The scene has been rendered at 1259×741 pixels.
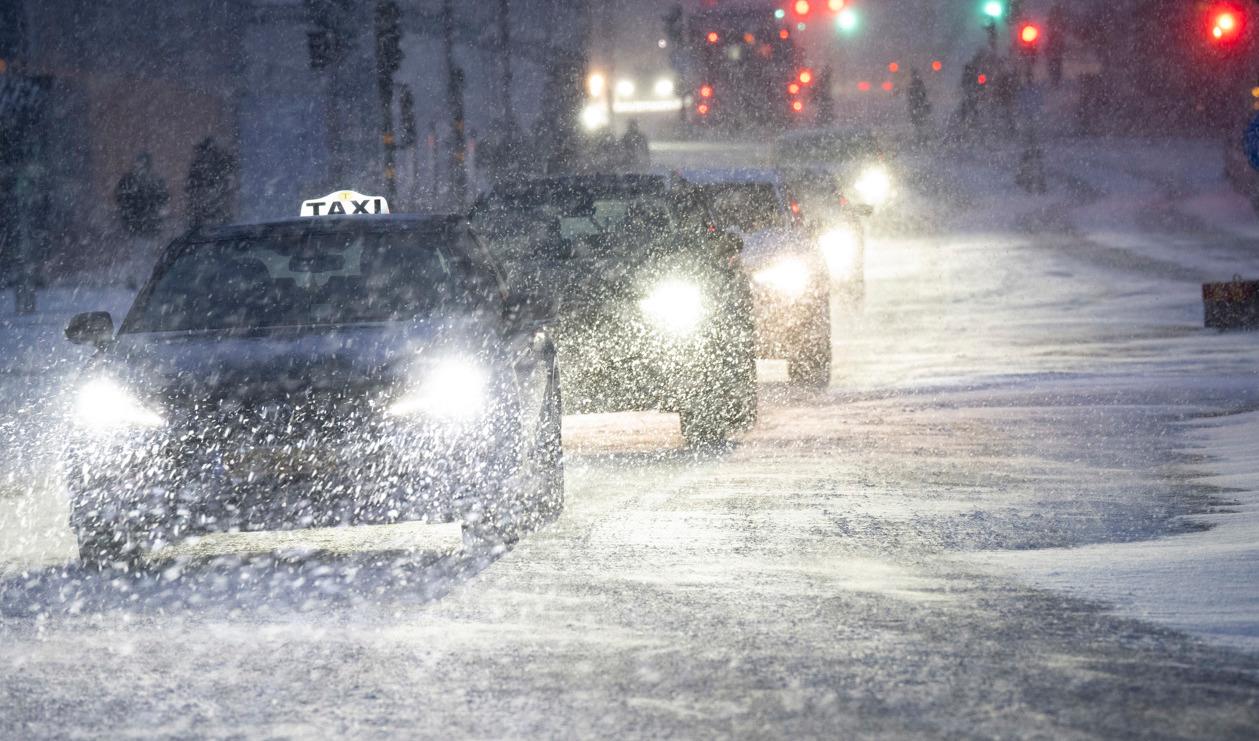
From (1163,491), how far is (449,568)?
3743 millimetres

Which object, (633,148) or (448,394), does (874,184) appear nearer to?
(633,148)

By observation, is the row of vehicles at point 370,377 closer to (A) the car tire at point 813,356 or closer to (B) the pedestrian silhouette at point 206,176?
(A) the car tire at point 813,356

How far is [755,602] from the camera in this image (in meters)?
6.99

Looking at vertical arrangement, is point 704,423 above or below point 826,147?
below

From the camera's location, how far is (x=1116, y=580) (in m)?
7.25

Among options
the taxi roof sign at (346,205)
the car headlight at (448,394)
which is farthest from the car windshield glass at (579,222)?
the car headlight at (448,394)

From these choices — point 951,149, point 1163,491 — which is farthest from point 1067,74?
point 1163,491

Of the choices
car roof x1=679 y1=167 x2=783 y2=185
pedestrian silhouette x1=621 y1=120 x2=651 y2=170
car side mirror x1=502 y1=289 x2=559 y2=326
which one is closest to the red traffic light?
car roof x1=679 y1=167 x2=783 y2=185

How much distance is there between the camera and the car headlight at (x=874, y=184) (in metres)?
45.4

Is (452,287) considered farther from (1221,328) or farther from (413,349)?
(1221,328)

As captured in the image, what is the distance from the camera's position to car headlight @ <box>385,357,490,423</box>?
7.96 meters

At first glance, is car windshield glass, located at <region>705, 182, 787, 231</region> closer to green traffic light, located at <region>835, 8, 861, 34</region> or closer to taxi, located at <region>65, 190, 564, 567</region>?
taxi, located at <region>65, 190, 564, 567</region>

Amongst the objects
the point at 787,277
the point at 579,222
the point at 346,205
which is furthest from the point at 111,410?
the point at 346,205

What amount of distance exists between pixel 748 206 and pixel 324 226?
799cm
